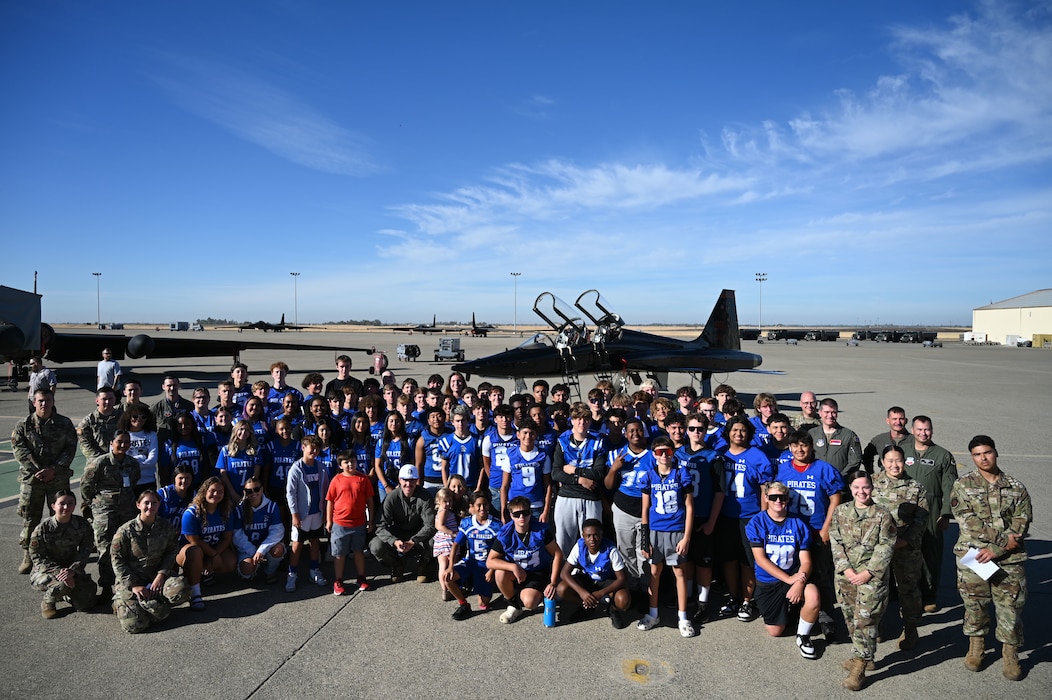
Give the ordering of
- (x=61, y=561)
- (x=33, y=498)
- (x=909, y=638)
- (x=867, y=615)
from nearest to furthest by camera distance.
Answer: (x=867, y=615)
(x=909, y=638)
(x=61, y=561)
(x=33, y=498)

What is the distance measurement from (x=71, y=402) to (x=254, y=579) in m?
13.9

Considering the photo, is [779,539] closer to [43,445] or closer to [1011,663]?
[1011,663]

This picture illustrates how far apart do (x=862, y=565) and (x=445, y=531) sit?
10.2 ft

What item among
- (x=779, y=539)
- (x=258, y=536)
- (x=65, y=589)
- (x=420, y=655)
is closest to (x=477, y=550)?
(x=420, y=655)

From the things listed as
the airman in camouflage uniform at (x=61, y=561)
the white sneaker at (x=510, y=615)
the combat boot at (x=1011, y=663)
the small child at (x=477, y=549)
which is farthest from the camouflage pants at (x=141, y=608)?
Answer: the combat boot at (x=1011, y=663)

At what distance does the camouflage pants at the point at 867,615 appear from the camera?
→ 11.6 ft

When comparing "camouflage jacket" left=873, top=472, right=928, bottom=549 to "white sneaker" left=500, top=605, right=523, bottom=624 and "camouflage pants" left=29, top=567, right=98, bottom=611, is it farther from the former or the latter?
"camouflage pants" left=29, top=567, right=98, bottom=611

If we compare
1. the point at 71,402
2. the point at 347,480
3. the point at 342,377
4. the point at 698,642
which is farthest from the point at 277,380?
the point at 71,402

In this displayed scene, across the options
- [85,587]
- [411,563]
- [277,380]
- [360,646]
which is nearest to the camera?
[360,646]

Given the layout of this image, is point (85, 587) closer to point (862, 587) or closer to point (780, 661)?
point (780, 661)

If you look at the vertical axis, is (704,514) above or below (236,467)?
below

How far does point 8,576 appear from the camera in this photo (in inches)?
191

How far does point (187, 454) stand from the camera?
17.6 ft

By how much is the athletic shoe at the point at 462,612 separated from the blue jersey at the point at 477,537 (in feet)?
1.15
